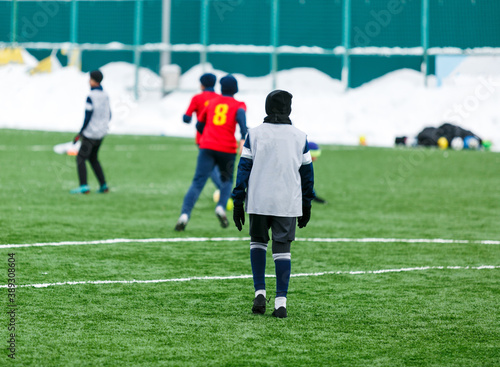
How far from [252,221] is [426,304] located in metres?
1.67

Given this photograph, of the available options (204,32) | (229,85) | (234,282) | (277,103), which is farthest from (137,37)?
(277,103)

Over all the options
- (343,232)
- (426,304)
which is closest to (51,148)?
(343,232)

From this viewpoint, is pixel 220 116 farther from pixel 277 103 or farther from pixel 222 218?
pixel 277 103

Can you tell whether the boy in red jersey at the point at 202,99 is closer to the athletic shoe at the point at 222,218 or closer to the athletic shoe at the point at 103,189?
the athletic shoe at the point at 222,218

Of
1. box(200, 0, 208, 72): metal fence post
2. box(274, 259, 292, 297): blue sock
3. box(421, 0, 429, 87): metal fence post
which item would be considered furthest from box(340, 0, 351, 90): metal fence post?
box(274, 259, 292, 297): blue sock

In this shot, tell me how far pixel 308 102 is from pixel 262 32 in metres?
4.38

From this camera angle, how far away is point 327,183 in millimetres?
17906

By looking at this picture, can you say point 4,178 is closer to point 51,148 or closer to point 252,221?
point 51,148

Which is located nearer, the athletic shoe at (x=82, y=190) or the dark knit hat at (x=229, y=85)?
the dark knit hat at (x=229, y=85)

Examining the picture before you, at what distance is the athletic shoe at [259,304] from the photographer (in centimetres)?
698

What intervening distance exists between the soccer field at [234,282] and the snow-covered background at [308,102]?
15.6 meters

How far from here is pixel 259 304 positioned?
6973 mm

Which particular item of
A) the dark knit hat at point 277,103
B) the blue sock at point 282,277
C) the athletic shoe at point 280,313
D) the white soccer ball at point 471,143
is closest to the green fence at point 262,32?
the white soccer ball at point 471,143

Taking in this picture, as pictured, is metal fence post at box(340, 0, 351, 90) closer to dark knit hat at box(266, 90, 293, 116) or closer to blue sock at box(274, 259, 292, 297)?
dark knit hat at box(266, 90, 293, 116)
